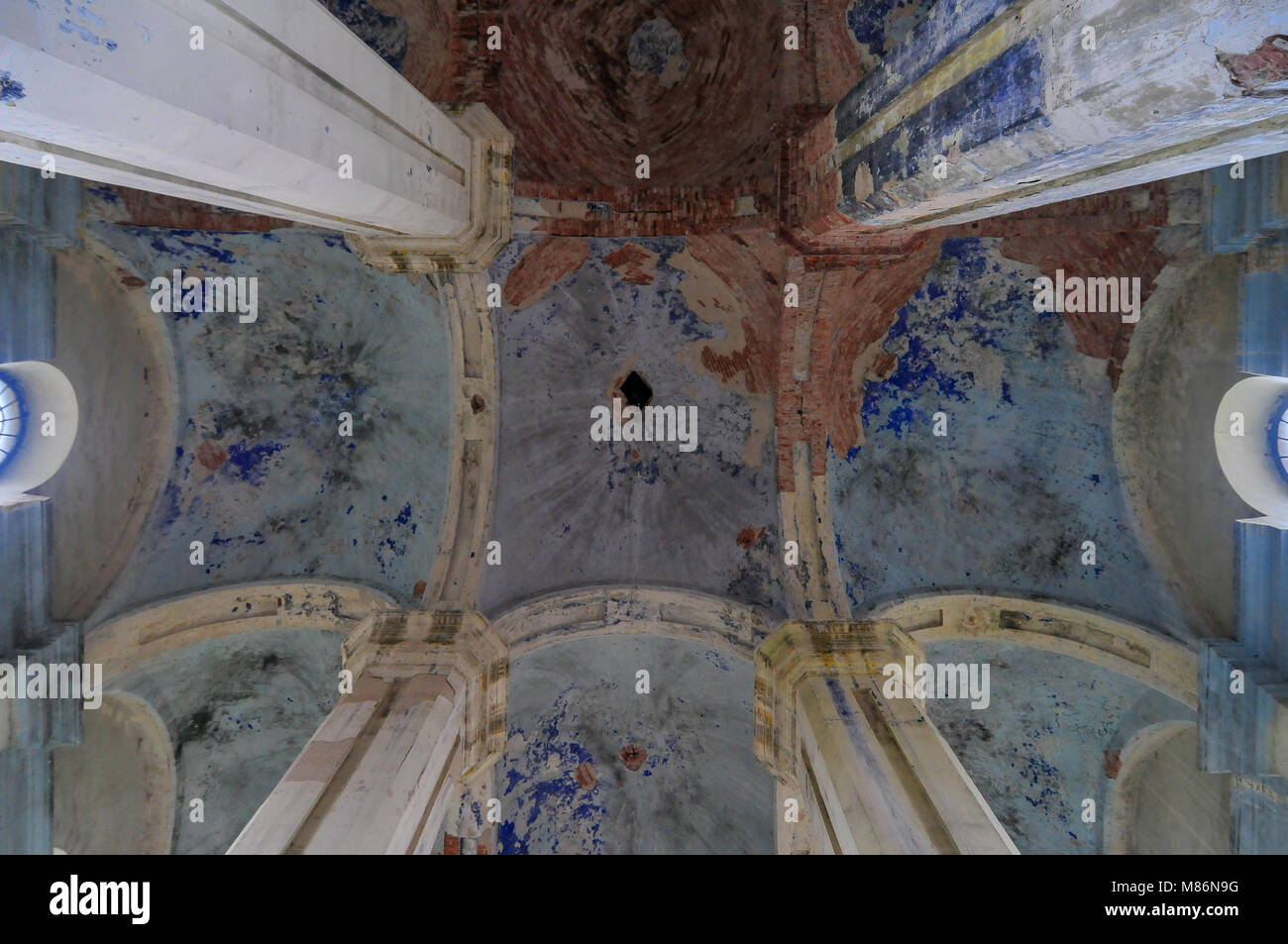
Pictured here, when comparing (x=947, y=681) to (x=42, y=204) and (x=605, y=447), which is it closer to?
(x=605, y=447)

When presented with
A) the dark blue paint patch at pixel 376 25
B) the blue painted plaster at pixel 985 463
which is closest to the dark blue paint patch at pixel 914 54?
the blue painted plaster at pixel 985 463

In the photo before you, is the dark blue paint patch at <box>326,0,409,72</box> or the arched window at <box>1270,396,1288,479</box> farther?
the dark blue paint patch at <box>326,0,409,72</box>

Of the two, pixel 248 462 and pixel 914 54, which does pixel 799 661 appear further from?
pixel 248 462

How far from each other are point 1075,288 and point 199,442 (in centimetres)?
990

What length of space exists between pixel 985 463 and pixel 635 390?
14.0 feet

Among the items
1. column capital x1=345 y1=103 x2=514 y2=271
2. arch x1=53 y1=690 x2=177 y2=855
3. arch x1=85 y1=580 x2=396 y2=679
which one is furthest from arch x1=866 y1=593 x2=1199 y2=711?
arch x1=53 y1=690 x2=177 y2=855

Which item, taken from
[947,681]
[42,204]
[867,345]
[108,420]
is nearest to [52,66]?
[42,204]

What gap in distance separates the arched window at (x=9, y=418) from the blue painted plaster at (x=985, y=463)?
8.30 m

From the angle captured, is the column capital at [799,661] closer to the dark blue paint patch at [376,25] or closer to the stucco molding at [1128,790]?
the stucco molding at [1128,790]

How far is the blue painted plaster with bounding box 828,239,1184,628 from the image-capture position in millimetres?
7355

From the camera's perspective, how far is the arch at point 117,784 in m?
6.82

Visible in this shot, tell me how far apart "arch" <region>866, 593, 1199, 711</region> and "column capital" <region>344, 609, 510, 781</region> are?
413cm

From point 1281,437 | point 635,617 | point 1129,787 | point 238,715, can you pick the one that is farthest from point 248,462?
point 1129,787

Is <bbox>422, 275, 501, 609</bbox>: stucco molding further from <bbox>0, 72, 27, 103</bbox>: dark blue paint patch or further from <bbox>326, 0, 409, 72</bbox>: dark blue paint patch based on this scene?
<bbox>0, 72, 27, 103</bbox>: dark blue paint patch
